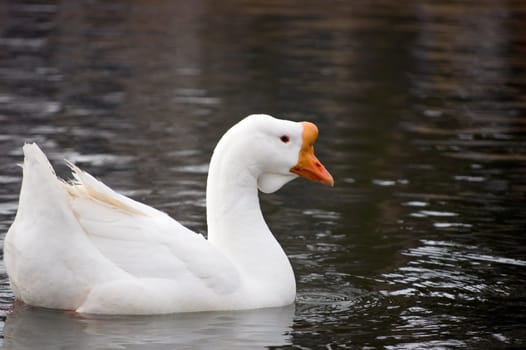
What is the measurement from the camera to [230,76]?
67.6 feet

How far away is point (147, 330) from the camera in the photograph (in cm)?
823

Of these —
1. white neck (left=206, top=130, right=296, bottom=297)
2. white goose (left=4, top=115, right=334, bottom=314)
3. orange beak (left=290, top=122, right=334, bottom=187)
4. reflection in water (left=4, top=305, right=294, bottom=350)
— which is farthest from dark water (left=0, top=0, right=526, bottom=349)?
orange beak (left=290, top=122, right=334, bottom=187)

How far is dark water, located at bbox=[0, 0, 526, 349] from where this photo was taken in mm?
8547

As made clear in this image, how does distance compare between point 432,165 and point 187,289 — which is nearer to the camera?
point 187,289

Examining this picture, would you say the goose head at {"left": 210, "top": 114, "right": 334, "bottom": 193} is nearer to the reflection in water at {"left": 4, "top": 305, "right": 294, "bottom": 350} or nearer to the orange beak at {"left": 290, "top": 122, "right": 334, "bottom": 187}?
the orange beak at {"left": 290, "top": 122, "right": 334, "bottom": 187}

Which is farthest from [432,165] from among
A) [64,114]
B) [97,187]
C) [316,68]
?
[316,68]

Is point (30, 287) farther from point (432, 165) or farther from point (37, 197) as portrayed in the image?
point (432, 165)

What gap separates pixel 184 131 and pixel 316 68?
663cm

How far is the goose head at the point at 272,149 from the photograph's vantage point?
878 centimetres

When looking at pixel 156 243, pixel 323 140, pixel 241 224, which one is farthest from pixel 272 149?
pixel 323 140

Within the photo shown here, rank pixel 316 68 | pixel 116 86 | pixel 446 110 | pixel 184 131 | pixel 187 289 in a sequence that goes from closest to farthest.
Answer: pixel 187 289 < pixel 184 131 < pixel 446 110 < pixel 116 86 < pixel 316 68

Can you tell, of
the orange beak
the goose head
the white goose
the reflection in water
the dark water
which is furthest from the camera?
the orange beak

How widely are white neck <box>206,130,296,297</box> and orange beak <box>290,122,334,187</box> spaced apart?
34 cm

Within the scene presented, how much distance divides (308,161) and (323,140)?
645 cm
